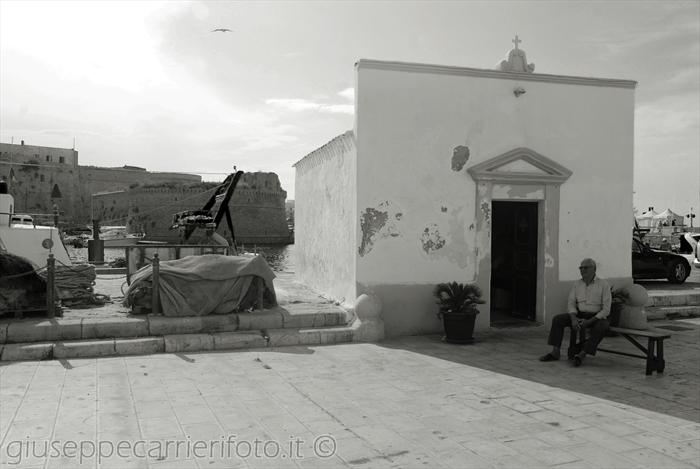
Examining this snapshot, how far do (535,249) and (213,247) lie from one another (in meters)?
6.34

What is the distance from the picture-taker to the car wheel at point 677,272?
1786 cm

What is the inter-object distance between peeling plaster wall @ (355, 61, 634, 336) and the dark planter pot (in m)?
0.72

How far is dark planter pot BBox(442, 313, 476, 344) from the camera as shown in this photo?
28.7 ft

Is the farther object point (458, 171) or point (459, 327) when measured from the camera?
point (458, 171)

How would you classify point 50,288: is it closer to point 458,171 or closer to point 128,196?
point 458,171

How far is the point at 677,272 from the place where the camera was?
703 inches

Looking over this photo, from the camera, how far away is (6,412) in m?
5.15

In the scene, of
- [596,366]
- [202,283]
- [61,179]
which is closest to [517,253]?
[596,366]

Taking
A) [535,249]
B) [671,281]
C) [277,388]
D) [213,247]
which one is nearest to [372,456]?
[277,388]

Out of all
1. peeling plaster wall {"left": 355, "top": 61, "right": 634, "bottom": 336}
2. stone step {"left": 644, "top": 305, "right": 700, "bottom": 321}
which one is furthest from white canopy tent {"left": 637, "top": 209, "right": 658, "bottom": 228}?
peeling plaster wall {"left": 355, "top": 61, "right": 634, "bottom": 336}

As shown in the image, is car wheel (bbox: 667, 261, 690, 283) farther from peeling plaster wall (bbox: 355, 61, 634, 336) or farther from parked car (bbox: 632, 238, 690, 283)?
peeling plaster wall (bbox: 355, 61, 634, 336)

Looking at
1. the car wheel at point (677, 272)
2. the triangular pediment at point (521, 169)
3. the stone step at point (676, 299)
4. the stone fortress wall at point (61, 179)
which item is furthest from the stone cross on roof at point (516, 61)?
the stone fortress wall at point (61, 179)

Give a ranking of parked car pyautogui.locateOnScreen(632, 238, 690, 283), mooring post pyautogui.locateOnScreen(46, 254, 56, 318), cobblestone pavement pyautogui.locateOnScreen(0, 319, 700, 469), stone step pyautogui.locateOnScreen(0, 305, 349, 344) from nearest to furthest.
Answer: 1. cobblestone pavement pyautogui.locateOnScreen(0, 319, 700, 469)
2. stone step pyautogui.locateOnScreen(0, 305, 349, 344)
3. mooring post pyautogui.locateOnScreen(46, 254, 56, 318)
4. parked car pyautogui.locateOnScreen(632, 238, 690, 283)

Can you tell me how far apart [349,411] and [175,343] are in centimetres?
343
